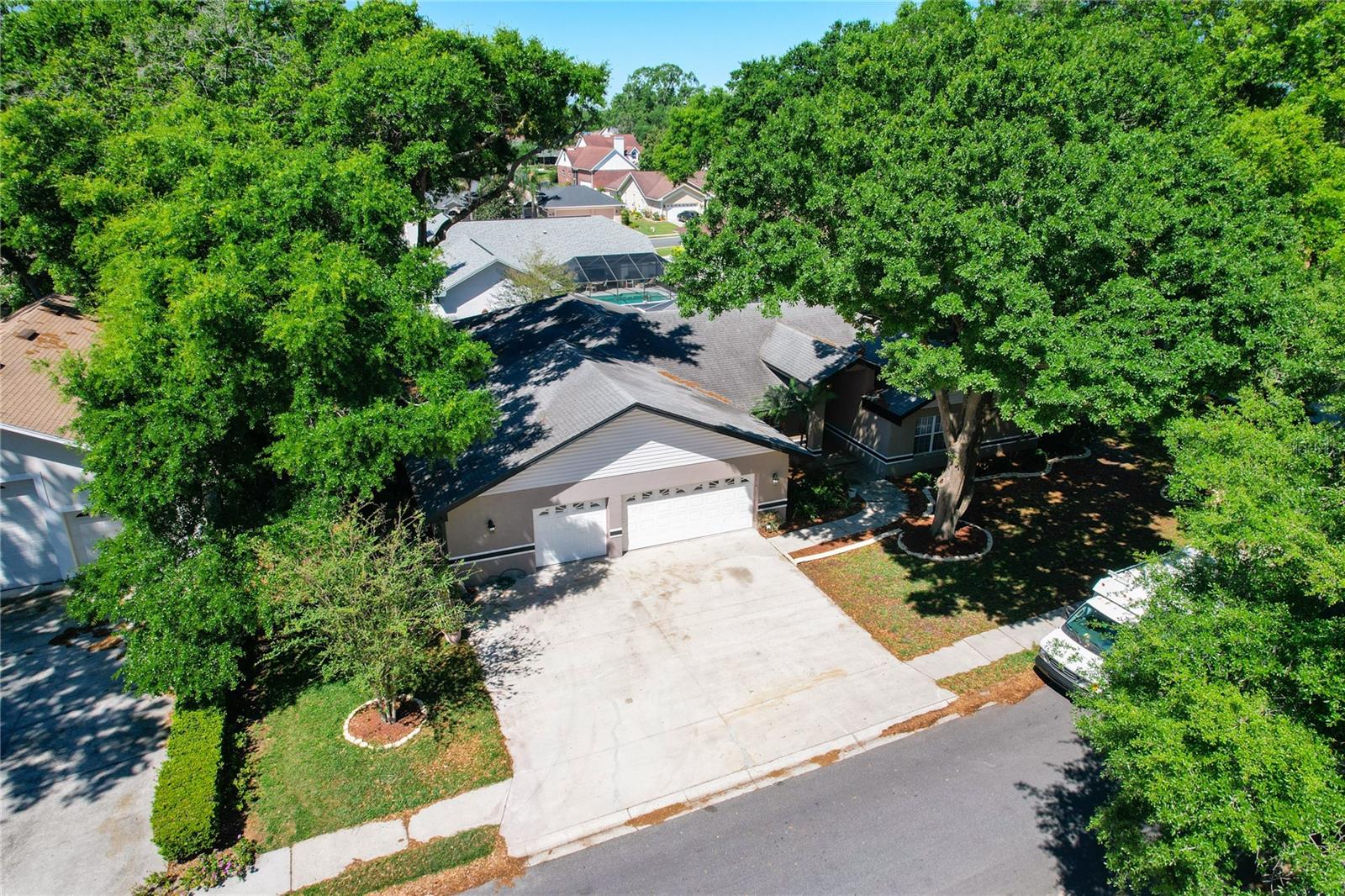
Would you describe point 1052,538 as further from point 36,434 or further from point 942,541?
point 36,434

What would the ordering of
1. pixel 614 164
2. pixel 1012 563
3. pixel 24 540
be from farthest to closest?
pixel 614 164, pixel 1012 563, pixel 24 540

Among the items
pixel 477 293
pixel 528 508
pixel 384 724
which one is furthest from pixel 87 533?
pixel 477 293

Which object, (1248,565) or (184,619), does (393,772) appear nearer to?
(184,619)

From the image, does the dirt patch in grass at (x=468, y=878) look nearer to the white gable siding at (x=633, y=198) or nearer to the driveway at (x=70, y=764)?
the driveway at (x=70, y=764)

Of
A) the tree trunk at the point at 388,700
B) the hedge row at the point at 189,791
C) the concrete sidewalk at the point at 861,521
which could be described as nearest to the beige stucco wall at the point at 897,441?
the concrete sidewalk at the point at 861,521

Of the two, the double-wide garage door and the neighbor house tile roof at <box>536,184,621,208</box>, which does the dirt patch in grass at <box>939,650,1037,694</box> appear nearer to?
the double-wide garage door
